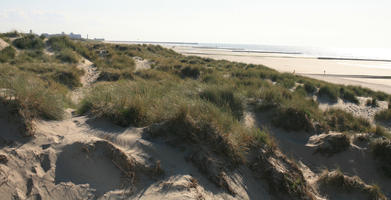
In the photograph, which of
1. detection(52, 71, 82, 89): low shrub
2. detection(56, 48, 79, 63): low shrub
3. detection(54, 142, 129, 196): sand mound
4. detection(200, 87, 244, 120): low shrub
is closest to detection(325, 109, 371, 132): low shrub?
detection(200, 87, 244, 120): low shrub

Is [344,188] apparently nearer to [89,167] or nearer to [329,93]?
[89,167]

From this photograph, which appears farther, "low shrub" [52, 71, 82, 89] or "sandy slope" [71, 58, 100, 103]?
"sandy slope" [71, 58, 100, 103]

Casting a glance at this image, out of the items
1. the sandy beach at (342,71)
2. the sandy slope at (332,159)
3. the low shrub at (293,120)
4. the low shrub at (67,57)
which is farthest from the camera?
the sandy beach at (342,71)

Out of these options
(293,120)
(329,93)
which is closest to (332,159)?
(293,120)

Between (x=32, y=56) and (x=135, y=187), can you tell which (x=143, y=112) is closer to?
(x=135, y=187)

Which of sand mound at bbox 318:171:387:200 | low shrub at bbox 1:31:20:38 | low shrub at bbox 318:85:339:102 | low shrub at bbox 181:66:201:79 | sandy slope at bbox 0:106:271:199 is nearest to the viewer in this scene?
sandy slope at bbox 0:106:271:199

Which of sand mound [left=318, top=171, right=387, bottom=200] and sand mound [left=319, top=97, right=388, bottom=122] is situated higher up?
sand mound [left=319, top=97, right=388, bottom=122]

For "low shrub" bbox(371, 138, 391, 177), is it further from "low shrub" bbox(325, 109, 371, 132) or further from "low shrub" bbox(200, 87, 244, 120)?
"low shrub" bbox(200, 87, 244, 120)

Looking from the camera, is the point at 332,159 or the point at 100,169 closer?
the point at 100,169

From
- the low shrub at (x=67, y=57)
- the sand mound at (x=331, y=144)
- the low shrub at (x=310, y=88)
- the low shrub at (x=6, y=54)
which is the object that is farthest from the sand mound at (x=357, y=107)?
the low shrub at (x=6, y=54)

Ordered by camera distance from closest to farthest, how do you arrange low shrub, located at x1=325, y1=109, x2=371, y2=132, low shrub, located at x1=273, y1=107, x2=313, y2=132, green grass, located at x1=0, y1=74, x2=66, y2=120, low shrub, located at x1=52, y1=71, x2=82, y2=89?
green grass, located at x1=0, y1=74, x2=66, y2=120 < low shrub, located at x1=273, y1=107, x2=313, y2=132 < low shrub, located at x1=325, y1=109, x2=371, y2=132 < low shrub, located at x1=52, y1=71, x2=82, y2=89

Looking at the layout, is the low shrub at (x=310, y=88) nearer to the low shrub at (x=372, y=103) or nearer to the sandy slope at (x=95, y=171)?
the low shrub at (x=372, y=103)

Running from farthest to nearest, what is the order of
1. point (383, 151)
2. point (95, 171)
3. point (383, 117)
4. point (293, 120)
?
1. point (383, 117)
2. point (293, 120)
3. point (383, 151)
4. point (95, 171)

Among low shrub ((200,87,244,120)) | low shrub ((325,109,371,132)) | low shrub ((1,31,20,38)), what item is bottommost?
low shrub ((325,109,371,132))
